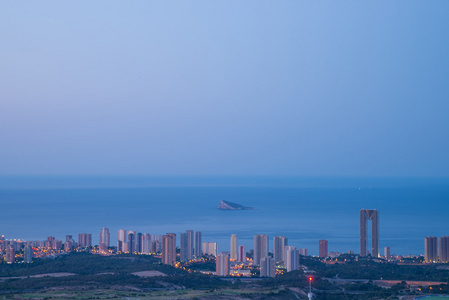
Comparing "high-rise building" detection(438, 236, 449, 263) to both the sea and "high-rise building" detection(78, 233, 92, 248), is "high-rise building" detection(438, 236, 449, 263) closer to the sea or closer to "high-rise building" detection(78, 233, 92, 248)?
the sea

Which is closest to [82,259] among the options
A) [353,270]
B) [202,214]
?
[353,270]

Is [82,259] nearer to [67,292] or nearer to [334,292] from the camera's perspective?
[67,292]

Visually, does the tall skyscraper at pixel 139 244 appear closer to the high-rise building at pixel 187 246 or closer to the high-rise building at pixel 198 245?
the high-rise building at pixel 198 245

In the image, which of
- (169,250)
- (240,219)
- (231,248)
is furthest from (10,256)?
(240,219)

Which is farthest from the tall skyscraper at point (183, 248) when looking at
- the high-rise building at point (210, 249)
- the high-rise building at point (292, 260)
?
the high-rise building at point (292, 260)

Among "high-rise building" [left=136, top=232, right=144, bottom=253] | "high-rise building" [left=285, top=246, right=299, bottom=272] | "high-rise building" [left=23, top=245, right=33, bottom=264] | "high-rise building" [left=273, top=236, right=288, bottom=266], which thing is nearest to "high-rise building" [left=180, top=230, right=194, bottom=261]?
"high-rise building" [left=136, top=232, right=144, bottom=253]
